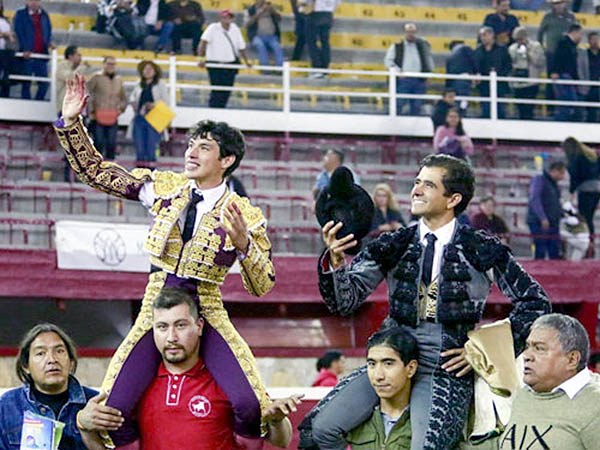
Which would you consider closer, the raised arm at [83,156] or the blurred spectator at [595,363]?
the raised arm at [83,156]

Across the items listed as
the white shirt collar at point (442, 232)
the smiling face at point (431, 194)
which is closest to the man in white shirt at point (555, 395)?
the white shirt collar at point (442, 232)

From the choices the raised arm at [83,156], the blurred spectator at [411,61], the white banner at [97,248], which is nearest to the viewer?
the raised arm at [83,156]

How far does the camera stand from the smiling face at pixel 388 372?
5684 mm

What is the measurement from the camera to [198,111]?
1620cm

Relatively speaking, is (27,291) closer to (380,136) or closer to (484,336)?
(380,136)

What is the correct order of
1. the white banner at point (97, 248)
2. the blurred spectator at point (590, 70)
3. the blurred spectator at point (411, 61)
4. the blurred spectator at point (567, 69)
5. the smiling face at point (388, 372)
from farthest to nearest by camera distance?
the blurred spectator at point (590, 70), the blurred spectator at point (567, 69), the blurred spectator at point (411, 61), the white banner at point (97, 248), the smiling face at point (388, 372)

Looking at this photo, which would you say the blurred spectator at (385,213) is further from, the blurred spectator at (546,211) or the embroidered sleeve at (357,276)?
the embroidered sleeve at (357,276)

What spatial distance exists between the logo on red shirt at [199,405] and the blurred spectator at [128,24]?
1056cm

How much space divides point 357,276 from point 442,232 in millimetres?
366

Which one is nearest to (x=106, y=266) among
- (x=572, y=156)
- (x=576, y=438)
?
(x=572, y=156)

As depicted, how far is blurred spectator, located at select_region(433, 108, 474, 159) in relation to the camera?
46.7 ft

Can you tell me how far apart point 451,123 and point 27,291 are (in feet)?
15.4

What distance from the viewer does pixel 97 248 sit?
12367mm

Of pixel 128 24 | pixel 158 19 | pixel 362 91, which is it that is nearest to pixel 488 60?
pixel 362 91
